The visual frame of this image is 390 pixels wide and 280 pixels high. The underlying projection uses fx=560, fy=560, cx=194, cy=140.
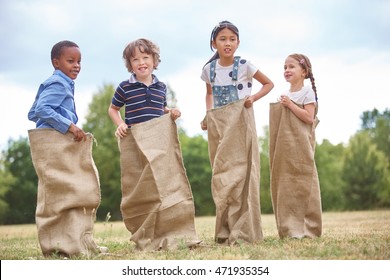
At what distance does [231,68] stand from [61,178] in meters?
1.92

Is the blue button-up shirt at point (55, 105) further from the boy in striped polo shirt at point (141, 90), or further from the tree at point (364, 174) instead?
the tree at point (364, 174)

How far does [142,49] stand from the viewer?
197 inches

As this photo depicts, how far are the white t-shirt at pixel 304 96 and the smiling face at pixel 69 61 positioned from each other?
84.6 inches

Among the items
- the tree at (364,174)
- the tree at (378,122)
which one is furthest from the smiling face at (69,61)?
the tree at (364,174)

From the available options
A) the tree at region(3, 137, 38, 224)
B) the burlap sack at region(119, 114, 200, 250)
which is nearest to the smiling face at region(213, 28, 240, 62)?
the burlap sack at region(119, 114, 200, 250)

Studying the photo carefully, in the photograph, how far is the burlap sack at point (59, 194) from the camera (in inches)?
180

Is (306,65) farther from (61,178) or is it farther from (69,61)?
(61,178)

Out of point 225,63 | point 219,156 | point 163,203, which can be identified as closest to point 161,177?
point 163,203

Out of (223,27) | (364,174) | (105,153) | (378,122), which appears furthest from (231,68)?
(105,153)

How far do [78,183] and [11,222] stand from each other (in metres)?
13.6

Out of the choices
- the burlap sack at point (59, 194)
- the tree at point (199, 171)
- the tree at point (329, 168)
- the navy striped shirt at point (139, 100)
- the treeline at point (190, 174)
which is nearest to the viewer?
the burlap sack at point (59, 194)

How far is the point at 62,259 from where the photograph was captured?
4430 mm
